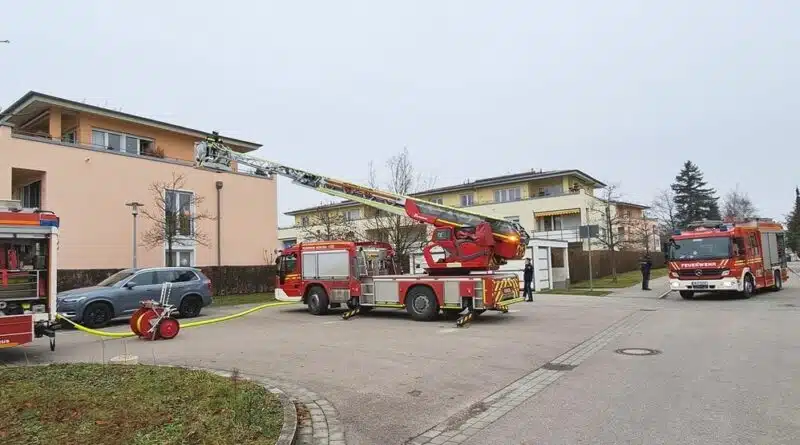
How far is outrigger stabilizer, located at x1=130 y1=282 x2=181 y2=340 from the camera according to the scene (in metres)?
12.8

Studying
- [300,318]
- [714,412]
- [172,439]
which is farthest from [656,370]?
[300,318]

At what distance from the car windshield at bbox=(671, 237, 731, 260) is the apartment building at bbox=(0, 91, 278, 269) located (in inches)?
806

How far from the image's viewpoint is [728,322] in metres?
14.6

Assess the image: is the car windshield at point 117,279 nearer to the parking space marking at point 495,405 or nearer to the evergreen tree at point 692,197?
the parking space marking at point 495,405

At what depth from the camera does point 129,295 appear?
55.4 ft

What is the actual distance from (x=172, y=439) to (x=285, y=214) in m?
70.0

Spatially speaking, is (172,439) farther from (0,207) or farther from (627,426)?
(0,207)

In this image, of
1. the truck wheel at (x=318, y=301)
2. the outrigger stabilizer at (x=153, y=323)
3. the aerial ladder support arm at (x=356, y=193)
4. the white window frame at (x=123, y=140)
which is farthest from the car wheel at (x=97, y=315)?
the white window frame at (x=123, y=140)

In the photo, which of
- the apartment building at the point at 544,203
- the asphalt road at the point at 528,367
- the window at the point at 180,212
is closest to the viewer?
the asphalt road at the point at 528,367

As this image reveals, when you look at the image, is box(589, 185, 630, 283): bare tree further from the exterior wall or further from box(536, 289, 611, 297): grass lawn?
the exterior wall

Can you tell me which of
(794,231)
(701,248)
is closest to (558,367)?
(701,248)

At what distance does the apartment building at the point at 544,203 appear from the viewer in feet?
160

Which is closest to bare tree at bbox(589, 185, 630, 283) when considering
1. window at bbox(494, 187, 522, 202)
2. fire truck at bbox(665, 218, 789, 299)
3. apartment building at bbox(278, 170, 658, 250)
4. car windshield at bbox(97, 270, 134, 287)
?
apartment building at bbox(278, 170, 658, 250)

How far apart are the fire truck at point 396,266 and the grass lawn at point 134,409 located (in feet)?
28.4
